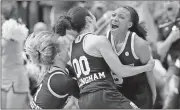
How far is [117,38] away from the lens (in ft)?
15.3

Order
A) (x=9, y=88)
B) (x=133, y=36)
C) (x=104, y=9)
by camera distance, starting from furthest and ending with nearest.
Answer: (x=104, y=9) → (x=9, y=88) → (x=133, y=36)

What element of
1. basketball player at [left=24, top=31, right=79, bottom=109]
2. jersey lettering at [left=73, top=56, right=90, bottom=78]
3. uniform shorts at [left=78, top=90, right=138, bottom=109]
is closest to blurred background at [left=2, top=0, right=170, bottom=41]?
basketball player at [left=24, top=31, right=79, bottom=109]

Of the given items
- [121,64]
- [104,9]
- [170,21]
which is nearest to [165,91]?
[170,21]

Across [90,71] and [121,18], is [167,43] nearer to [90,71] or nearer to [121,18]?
[121,18]

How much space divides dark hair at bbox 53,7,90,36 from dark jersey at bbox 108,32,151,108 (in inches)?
17.3

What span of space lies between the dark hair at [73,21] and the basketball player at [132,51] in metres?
0.37

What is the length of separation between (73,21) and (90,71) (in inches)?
19.8

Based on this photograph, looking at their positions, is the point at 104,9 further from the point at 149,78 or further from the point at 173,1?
the point at 149,78

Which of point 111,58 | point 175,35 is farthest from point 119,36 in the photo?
point 175,35

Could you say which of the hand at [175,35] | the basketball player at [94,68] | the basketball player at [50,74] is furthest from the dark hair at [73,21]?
the hand at [175,35]

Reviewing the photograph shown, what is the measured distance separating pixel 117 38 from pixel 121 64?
0.44 m

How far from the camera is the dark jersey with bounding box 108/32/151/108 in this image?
4.57 metres

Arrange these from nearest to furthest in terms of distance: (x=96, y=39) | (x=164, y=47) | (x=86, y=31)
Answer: (x=96, y=39)
(x=86, y=31)
(x=164, y=47)

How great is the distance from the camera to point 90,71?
426 cm
